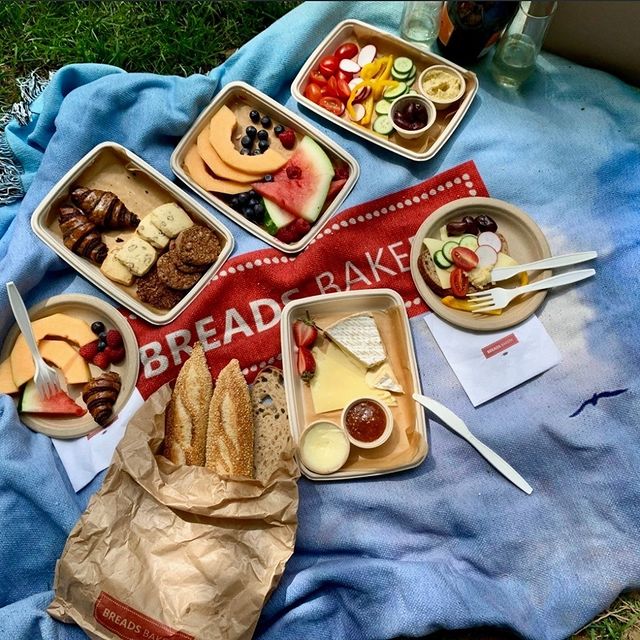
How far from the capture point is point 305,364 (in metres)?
1.89

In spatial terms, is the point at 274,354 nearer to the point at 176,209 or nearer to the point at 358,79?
the point at 176,209

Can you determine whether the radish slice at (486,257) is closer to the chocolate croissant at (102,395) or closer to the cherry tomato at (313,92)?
the cherry tomato at (313,92)

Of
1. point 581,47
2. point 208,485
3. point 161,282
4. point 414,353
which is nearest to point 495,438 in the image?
point 414,353

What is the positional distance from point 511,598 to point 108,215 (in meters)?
1.65

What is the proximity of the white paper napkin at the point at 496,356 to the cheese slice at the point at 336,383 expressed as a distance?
0.78 ft

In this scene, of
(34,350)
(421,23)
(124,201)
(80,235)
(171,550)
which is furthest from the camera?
(421,23)

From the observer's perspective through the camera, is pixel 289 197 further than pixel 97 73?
No

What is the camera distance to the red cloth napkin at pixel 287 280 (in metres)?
1.91

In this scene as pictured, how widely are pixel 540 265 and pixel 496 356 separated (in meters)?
0.31

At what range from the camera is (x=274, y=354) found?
1.94m

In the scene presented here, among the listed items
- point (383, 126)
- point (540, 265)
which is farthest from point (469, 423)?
point (383, 126)

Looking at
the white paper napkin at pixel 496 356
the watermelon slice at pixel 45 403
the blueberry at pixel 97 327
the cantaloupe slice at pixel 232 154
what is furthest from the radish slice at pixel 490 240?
the watermelon slice at pixel 45 403

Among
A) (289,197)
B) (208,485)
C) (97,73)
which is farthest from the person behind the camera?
(97,73)

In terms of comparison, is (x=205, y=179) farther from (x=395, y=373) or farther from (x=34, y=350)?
(x=395, y=373)
